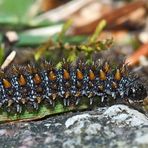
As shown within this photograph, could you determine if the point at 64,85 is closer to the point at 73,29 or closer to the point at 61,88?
the point at 61,88

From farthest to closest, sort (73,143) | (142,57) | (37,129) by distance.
A: (142,57)
(37,129)
(73,143)

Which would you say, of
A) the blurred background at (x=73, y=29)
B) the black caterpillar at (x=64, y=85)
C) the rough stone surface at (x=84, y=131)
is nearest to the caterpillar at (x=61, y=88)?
the black caterpillar at (x=64, y=85)

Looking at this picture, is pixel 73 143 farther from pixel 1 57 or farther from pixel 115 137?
pixel 1 57

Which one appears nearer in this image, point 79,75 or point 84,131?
point 84,131

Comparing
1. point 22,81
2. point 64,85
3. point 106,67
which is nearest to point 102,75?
point 106,67

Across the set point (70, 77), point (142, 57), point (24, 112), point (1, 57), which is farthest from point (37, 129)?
point (142, 57)

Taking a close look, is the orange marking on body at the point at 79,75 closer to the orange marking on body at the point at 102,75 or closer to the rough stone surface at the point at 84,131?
the orange marking on body at the point at 102,75
